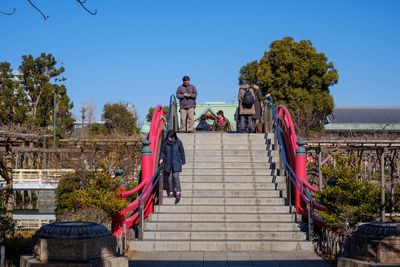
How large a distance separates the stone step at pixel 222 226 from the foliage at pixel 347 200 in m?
1.07

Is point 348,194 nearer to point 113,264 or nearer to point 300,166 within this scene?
point 300,166

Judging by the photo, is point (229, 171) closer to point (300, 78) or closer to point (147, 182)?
point (147, 182)

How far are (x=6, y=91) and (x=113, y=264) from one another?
128 feet

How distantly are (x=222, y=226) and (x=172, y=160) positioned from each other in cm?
196

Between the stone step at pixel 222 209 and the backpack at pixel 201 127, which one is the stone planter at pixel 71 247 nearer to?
the stone step at pixel 222 209

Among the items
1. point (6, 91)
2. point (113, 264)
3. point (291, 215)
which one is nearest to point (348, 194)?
point (291, 215)

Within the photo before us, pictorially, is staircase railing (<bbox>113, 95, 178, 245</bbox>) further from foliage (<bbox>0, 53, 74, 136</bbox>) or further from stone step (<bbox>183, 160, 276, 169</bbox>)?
foliage (<bbox>0, 53, 74, 136</bbox>)

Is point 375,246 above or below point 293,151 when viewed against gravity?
below

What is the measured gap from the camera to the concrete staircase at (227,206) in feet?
34.7

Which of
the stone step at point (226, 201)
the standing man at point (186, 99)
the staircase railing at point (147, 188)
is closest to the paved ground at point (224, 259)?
the staircase railing at point (147, 188)

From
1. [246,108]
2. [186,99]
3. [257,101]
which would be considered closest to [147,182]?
[186,99]

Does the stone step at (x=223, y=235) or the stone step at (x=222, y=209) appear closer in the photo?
the stone step at (x=223, y=235)

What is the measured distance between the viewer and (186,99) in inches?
658

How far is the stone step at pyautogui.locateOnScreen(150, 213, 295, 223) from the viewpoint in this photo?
37.9ft
